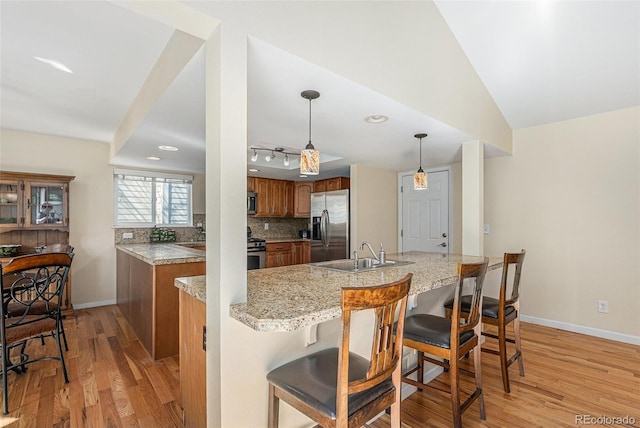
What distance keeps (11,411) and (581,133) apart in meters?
5.62

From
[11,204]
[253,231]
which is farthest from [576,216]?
[11,204]

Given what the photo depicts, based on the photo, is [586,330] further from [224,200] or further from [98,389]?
[98,389]

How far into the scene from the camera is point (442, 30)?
2.62m

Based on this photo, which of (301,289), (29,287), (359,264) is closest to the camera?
(301,289)

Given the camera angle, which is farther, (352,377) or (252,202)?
(252,202)

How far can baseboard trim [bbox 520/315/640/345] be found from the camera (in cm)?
320

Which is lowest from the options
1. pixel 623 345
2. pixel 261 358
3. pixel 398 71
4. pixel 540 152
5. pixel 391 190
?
pixel 623 345

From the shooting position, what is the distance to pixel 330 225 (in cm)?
521

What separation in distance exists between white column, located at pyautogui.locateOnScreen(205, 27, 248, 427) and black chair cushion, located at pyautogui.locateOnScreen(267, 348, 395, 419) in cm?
25

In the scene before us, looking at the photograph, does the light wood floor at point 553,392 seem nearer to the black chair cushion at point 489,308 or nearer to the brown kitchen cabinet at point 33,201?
the black chair cushion at point 489,308

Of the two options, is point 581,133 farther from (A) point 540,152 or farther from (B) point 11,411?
(B) point 11,411

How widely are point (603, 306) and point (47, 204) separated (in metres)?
6.59

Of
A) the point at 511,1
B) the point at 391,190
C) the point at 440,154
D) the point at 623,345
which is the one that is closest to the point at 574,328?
the point at 623,345

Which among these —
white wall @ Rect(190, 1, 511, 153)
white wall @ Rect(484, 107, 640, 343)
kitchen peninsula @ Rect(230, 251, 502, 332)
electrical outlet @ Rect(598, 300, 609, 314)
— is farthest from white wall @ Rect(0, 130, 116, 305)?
electrical outlet @ Rect(598, 300, 609, 314)
